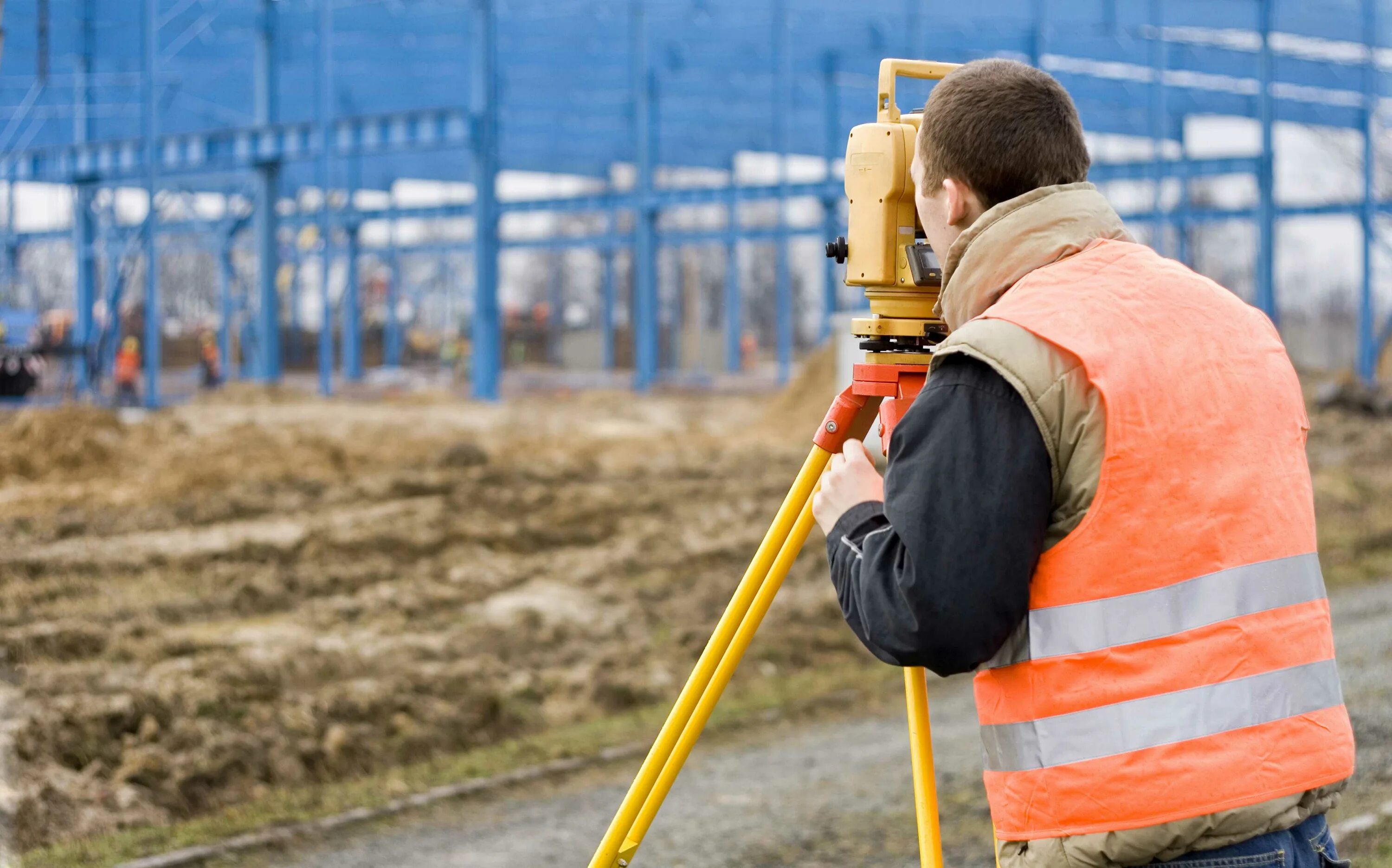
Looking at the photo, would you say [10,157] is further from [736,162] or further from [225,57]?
[736,162]

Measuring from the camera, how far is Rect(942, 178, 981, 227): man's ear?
60.2 inches

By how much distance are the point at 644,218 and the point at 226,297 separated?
28.7ft

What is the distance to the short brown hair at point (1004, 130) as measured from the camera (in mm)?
1479

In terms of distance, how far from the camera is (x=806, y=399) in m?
17.1

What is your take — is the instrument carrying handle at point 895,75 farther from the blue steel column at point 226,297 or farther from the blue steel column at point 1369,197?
the blue steel column at point 226,297

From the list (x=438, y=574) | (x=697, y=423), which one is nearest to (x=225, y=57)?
(x=697, y=423)

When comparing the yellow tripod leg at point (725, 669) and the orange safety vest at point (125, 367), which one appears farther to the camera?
the orange safety vest at point (125, 367)

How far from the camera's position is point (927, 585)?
4.57 feet

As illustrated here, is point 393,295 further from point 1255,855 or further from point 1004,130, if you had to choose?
point 1255,855

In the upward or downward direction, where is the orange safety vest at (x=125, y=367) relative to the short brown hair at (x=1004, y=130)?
downward

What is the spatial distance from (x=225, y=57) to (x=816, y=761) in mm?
22221

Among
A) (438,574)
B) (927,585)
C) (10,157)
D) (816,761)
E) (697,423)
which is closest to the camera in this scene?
(927,585)

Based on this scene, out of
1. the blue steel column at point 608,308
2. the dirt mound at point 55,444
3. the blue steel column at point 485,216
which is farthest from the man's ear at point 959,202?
the blue steel column at point 608,308

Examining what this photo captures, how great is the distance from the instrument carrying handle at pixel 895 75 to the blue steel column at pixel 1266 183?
748 inches
